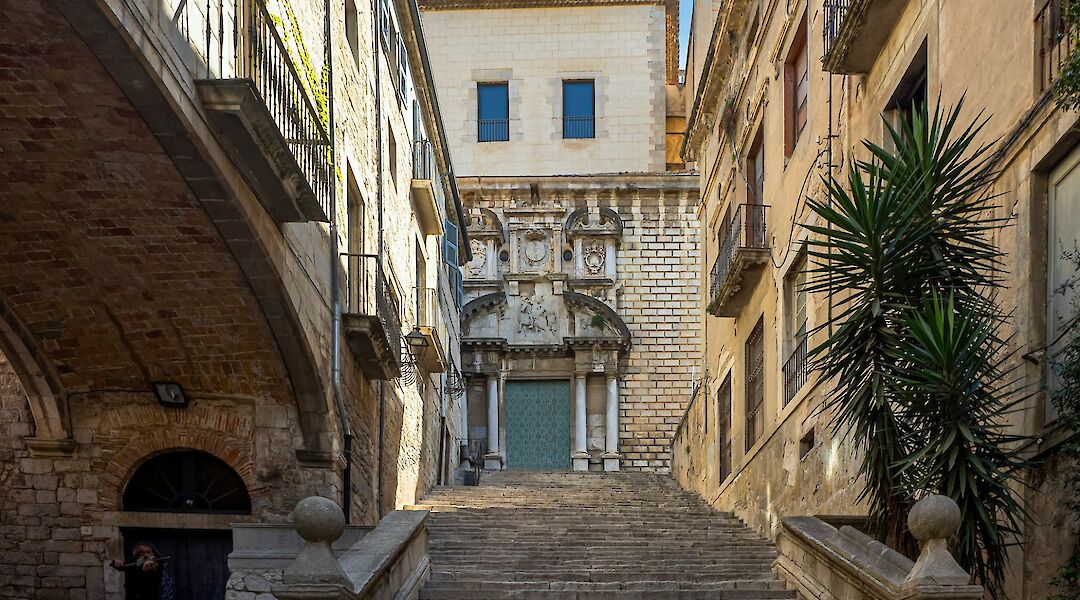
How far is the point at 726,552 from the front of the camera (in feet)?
47.9

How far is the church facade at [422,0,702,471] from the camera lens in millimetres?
31641

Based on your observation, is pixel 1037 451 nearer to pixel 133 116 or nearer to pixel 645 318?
pixel 133 116

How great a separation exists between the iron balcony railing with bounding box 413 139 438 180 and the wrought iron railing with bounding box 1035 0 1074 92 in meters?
14.4

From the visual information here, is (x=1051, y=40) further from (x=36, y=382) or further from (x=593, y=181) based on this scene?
(x=593, y=181)

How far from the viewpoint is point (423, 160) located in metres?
23.7

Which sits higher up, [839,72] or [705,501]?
[839,72]

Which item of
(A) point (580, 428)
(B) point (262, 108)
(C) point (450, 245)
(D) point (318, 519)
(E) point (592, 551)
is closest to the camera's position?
(D) point (318, 519)

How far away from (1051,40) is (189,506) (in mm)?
9040

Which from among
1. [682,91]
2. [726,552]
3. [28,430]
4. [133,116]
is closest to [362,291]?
[28,430]

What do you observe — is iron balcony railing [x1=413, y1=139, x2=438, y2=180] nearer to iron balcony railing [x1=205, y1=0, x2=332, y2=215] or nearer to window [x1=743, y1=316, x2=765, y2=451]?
window [x1=743, y1=316, x2=765, y2=451]

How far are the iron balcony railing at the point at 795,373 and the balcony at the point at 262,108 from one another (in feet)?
18.9

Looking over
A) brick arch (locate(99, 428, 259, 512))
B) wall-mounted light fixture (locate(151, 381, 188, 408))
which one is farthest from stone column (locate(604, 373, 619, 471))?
wall-mounted light fixture (locate(151, 381, 188, 408))

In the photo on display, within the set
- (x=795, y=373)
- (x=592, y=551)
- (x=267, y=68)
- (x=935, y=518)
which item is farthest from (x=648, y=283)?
(x=935, y=518)

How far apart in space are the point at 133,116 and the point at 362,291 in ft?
21.9
